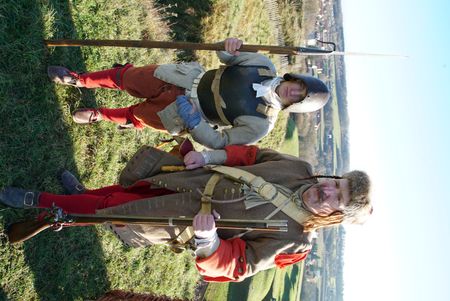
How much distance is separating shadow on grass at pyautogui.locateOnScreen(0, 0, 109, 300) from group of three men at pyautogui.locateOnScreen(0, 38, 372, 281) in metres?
0.58

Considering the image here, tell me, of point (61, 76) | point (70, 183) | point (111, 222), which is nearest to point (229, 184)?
point (111, 222)

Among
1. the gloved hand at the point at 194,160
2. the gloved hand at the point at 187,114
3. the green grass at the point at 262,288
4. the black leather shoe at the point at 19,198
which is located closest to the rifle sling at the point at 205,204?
the gloved hand at the point at 194,160

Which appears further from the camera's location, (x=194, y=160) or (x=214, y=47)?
(x=214, y=47)

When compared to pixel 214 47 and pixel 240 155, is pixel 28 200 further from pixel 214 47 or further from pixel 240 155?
pixel 214 47

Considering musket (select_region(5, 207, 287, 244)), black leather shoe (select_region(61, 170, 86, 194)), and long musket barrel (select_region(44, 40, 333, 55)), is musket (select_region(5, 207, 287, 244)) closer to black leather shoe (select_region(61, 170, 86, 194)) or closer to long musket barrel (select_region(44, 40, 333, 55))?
black leather shoe (select_region(61, 170, 86, 194))

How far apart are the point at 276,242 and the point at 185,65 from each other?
2290 mm

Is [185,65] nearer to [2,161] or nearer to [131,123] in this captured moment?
[131,123]

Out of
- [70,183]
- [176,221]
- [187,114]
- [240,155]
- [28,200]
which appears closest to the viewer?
[176,221]

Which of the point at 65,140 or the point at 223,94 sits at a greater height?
the point at 223,94

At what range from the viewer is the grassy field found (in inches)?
175

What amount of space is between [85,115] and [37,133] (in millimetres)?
746

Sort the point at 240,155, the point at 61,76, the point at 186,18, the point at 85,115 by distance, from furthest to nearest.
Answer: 1. the point at 186,18
2. the point at 85,115
3. the point at 61,76
4. the point at 240,155

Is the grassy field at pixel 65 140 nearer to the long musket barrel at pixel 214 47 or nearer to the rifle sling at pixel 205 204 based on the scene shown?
the long musket barrel at pixel 214 47

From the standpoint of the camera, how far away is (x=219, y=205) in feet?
12.1
